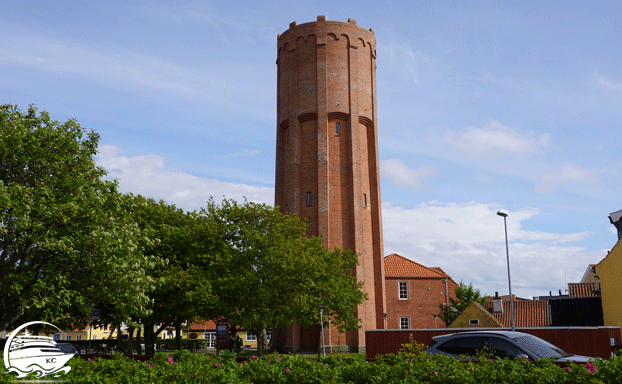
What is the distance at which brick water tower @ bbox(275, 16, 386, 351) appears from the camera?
44375 millimetres

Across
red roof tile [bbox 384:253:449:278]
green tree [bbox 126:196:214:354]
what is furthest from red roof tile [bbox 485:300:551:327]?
green tree [bbox 126:196:214:354]

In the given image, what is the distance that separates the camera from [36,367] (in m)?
9.48

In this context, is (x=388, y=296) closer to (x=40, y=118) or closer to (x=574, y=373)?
(x=40, y=118)

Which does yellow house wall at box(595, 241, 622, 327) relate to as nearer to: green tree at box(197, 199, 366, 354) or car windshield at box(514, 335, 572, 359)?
green tree at box(197, 199, 366, 354)

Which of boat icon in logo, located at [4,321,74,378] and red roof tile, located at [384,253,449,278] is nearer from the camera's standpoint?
boat icon in logo, located at [4,321,74,378]

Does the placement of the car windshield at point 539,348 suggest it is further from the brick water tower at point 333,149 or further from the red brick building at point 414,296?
the red brick building at point 414,296

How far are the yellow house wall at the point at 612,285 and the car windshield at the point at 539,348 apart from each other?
30477 millimetres

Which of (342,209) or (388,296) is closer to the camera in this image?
(342,209)

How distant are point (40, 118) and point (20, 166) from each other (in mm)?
2639

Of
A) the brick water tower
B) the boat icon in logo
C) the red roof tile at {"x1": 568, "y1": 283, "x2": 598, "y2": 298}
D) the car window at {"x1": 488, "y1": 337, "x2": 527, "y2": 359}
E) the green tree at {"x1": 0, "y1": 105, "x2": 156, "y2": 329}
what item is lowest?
the car window at {"x1": 488, "y1": 337, "x2": 527, "y2": 359}

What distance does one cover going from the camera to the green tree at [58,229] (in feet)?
66.5

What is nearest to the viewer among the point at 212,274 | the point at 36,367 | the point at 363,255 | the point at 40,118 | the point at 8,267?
the point at 36,367

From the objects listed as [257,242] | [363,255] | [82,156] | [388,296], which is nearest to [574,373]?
[82,156]

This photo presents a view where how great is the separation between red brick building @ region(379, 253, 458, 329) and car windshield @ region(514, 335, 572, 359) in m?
43.9
